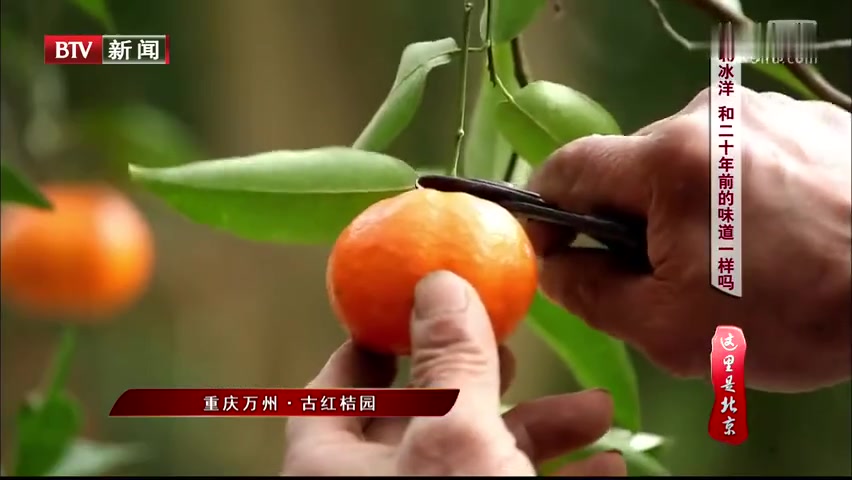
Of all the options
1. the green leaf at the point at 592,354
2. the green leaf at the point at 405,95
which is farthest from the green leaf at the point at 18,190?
the green leaf at the point at 592,354

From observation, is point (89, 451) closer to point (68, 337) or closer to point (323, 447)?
point (68, 337)

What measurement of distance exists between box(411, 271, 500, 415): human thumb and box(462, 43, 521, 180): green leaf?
0.36 feet

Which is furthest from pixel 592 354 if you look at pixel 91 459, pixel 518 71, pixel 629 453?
pixel 91 459

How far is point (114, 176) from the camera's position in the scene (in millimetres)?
648

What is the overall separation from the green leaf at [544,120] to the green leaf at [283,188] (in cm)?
7

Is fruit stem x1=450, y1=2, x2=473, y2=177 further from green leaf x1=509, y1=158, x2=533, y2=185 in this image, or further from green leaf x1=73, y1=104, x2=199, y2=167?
green leaf x1=73, y1=104, x2=199, y2=167

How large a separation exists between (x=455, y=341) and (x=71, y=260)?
38 centimetres

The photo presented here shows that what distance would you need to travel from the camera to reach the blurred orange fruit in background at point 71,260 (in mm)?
600

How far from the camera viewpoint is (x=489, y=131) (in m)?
0.49

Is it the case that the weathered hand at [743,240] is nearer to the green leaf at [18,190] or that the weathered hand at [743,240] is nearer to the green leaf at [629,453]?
the green leaf at [629,453]

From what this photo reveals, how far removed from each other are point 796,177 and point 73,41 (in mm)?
409

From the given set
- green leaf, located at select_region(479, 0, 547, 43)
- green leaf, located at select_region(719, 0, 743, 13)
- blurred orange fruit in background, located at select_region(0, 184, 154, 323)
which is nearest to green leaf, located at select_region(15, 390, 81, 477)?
blurred orange fruit in background, located at select_region(0, 184, 154, 323)

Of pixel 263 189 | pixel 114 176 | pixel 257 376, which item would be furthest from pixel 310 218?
pixel 114 176
